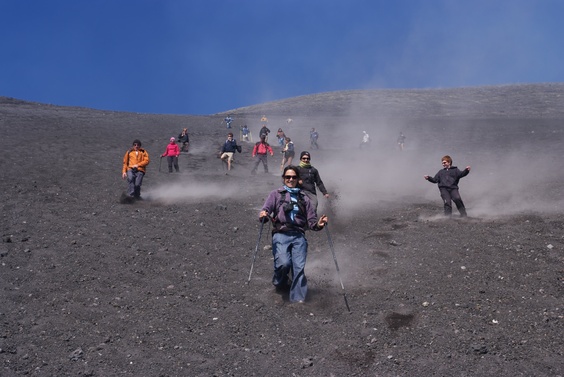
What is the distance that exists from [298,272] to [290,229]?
571mm

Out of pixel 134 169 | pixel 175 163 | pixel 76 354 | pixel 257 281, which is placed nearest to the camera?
pixel 76 354

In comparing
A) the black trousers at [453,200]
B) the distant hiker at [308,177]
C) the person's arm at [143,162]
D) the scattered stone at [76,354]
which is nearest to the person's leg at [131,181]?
the person's arm at [143,162]

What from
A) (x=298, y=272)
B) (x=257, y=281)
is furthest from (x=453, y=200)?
(x=298, y=272)

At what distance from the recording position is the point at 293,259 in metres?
7.32

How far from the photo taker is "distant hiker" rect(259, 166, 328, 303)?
7312 mm

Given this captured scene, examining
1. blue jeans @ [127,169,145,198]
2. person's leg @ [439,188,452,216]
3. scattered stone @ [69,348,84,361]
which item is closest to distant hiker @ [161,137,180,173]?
blue jeans @ [127,169,145,198]

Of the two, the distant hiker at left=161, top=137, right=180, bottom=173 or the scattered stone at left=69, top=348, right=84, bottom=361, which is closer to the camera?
the scattered stone at left=69, top=348, right=84, bottom=361

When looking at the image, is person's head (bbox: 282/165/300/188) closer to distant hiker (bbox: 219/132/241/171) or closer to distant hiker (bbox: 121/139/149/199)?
distant hiker (bbox: 121/139/149/199)

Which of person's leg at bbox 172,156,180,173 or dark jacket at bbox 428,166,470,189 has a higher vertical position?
person's leg at bbox 172,156,180,173

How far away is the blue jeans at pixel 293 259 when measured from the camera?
7.27 meters

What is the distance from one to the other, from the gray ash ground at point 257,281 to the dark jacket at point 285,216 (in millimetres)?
962

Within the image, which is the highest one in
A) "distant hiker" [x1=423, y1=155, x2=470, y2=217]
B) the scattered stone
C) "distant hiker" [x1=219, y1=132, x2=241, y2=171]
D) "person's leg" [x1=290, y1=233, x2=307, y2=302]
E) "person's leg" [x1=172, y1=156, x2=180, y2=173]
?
"distant hiker" [x1=219, y1=132, x2=241, y2=171]

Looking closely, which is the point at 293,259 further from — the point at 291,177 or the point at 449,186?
the point at 449,186

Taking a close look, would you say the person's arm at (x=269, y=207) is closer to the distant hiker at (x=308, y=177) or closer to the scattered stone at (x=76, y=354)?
the scattered stone at (x=76, y=354)
